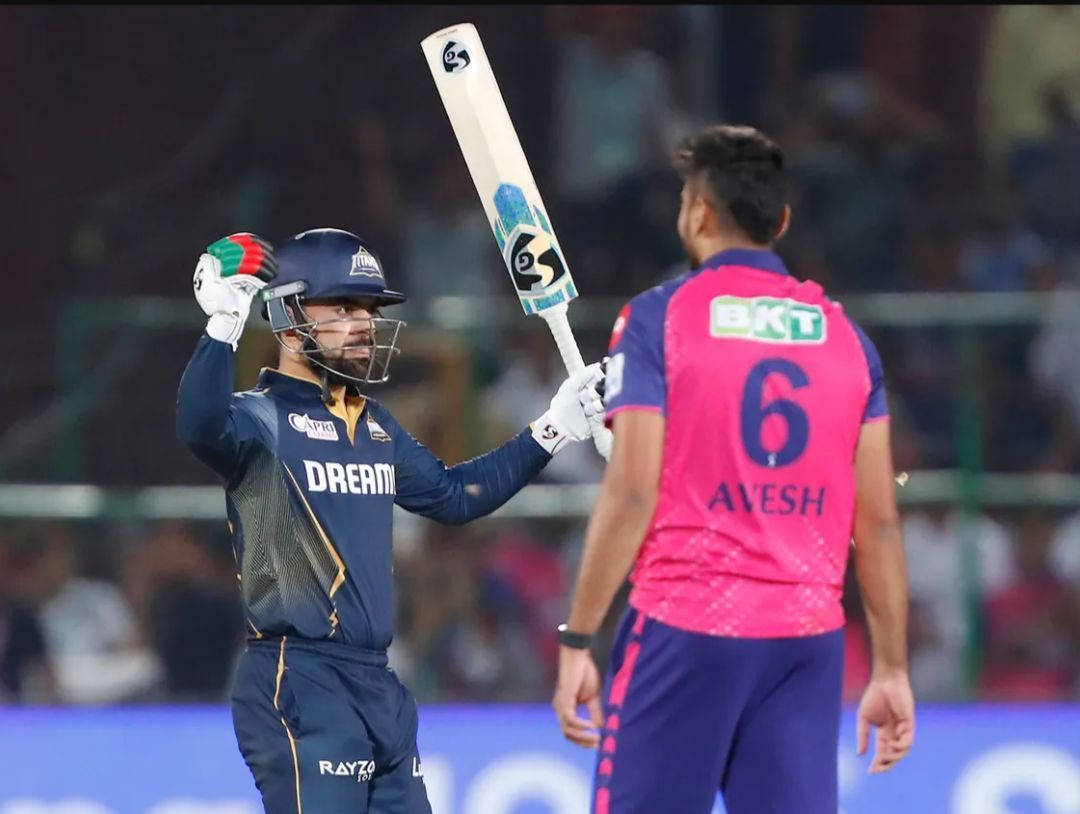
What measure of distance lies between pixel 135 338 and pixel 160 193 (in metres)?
1.49

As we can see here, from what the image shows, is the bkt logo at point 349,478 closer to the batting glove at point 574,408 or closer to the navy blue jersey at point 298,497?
the navy blue jersey at point 298,497

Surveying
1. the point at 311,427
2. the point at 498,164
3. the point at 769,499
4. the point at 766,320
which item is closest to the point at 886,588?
the point at 769,499

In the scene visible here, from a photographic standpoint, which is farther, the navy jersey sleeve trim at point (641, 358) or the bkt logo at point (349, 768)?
the bkt logo at point (349, 768)

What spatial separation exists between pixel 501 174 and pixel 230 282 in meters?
0.87

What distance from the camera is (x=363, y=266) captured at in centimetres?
413

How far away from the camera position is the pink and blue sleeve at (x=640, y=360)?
134 inches

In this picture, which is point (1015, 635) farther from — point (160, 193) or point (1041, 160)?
point (160, 193)

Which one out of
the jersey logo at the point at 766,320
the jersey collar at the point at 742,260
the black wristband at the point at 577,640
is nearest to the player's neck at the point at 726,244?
the jersey collar at the point at 742,260

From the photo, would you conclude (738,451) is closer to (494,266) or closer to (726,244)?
(726,244)

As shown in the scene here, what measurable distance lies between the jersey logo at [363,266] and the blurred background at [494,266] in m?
2.32

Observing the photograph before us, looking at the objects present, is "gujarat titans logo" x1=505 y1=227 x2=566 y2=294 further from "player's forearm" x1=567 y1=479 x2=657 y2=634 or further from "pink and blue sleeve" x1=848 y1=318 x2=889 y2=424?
"player's forearm" x1=567 y1=479 x2=657 y2=634

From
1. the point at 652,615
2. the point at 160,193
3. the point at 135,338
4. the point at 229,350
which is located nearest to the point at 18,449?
the point at 135,338

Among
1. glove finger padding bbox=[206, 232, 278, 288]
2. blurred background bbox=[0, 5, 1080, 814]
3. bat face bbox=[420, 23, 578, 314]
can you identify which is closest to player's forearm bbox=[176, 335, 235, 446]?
glove finger padding bbox=[206, 232, 278, 288]

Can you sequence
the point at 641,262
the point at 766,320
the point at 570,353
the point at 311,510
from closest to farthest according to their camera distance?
the point at 766,320
the point at 311,510
the point at 570,353
the point at 641,262
